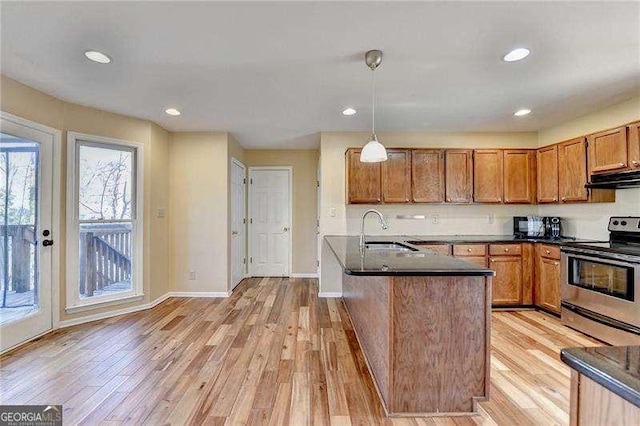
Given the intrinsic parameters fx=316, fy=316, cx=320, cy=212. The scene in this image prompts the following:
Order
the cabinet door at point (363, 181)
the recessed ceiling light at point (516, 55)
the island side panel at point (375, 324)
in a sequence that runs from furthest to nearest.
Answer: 1. the cabinet door at point (363, 181)
2. the recessed ceiling light at point (516, 55)
3. the island side panel at point (375, 324)

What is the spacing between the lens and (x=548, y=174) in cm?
409

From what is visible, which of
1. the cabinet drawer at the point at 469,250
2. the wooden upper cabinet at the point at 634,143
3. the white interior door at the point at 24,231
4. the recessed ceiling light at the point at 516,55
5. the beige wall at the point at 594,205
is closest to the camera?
the recessed ceiling light at the point at 516,55

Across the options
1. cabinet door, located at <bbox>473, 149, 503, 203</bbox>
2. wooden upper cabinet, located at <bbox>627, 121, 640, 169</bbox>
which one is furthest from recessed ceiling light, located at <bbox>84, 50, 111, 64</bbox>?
wooden upper cabinet, located at <bbox>627, 121, 640, 169</bbox>

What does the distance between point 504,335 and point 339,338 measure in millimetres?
1669

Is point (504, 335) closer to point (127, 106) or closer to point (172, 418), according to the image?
point (172, 418)

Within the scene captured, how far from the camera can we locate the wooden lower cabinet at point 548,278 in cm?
359

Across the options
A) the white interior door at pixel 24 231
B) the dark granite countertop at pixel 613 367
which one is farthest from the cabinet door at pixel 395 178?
the white interior door at pixel 24 231

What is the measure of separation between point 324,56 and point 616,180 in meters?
3.07

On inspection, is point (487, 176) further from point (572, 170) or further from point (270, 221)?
point (270, 221)

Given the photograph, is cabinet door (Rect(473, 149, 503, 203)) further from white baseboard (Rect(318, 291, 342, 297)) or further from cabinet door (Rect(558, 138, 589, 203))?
white baseboard (Rect(318, 291, 342, 297))

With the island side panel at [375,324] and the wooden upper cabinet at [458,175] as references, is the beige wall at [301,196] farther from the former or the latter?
the island side panel at [375,324]

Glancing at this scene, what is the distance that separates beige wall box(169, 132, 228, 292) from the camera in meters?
4.58

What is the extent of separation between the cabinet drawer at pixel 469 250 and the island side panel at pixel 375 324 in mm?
1606

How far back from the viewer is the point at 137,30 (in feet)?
6.66
